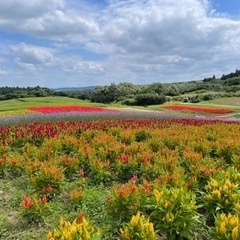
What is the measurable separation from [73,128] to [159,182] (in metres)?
6.29

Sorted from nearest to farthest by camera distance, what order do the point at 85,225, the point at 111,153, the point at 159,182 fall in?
1. the point at 85,225
2. the point at 159,182
3. the point at 111,153

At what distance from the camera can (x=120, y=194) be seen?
5082 mm

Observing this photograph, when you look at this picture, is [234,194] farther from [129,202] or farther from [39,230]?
[39,230]

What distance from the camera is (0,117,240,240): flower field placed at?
4.56 meters

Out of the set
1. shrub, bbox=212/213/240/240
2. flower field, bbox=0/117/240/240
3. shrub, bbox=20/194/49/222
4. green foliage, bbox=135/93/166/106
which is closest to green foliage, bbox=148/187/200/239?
flower field, bbox=0/117/240/240

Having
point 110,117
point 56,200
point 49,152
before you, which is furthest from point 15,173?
point 110,117

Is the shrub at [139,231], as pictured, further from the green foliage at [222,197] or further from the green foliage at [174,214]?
the green foliage at [222,197]

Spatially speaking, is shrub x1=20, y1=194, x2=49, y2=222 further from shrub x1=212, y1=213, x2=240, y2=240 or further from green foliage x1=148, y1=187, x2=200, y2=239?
shrub x1=212, y1=213, x2=240, y2=240

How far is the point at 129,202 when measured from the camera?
5105 mm

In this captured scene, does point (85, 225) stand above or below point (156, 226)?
above

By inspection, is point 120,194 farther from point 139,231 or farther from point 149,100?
point 149,100

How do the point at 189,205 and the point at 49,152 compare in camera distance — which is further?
the point at 49,152

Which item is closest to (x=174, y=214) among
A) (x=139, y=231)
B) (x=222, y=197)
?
(x=139, y=231)

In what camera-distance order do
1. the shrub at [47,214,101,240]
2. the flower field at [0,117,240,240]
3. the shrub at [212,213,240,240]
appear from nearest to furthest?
1. the shrub at [47,214,101,240]
2. the shrub at [212,213,240,240]
3. the flower field at [0,117,240,240]
